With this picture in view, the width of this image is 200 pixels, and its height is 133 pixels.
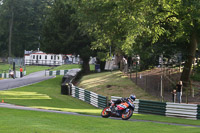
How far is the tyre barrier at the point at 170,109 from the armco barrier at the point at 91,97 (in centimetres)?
343

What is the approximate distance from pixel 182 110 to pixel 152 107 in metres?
2.13

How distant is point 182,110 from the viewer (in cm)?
2228

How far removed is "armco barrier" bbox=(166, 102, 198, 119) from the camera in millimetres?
21797

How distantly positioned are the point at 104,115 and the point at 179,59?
1373cm

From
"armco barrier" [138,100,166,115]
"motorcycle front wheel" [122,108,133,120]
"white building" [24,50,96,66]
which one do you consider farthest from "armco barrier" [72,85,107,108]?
"white building" [24,50,96,66]

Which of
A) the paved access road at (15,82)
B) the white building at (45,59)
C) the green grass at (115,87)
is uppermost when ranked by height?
the white building at (45,59)

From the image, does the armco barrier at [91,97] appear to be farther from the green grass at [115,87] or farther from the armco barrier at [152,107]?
the armco barrier at [152,107]

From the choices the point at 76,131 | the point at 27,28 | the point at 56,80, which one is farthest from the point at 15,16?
the point at 76,131

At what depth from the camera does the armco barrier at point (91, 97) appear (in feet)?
88.5

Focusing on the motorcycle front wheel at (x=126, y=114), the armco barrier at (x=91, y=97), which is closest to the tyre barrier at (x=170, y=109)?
the armco barrier at (x=91, y=97)

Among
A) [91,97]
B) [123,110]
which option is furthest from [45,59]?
[123,110]

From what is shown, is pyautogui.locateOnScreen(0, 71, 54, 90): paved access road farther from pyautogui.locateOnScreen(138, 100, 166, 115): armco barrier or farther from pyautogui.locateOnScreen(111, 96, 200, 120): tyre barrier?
pyautogui.locateOnScreen(111, 96, 200, 120): tyre barrier

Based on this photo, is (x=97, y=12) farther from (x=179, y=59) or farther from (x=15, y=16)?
(x=15, y=16)

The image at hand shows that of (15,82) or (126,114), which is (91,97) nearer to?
(126,114)
